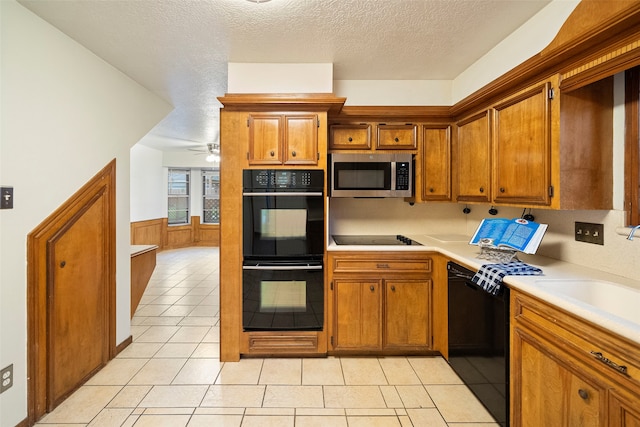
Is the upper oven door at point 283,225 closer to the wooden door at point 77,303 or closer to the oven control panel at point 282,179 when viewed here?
the oven control panel at point 282,179

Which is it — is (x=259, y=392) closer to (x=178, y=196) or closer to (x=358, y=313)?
(x=358, y=313)

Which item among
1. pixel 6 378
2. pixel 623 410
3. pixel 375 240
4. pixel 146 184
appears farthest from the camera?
pixel 146 184

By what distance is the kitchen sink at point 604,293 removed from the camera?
140 cm

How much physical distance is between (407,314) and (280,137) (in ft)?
5.81

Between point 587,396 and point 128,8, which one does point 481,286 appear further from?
point 128,8

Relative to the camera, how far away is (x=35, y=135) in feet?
5.82

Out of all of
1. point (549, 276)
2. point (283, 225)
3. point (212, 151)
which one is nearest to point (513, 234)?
point (549, 276)

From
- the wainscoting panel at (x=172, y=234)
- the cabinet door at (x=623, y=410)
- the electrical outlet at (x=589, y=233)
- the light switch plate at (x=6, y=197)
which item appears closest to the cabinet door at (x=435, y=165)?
the electrical outlet at (x=589, y=233)

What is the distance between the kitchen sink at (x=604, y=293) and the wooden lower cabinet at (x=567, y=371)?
0.61 ft

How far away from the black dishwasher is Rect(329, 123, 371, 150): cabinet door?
4.18 feet

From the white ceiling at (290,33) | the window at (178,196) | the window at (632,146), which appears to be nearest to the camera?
the window at (632,146)

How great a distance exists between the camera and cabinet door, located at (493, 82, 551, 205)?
5.70ft

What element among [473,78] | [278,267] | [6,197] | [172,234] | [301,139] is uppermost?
[473,78]

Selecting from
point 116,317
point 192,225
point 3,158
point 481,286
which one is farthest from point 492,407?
point 192,225
